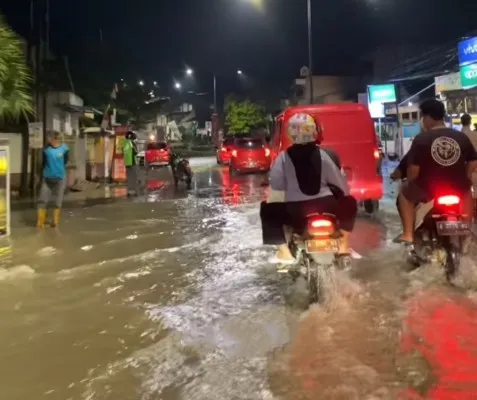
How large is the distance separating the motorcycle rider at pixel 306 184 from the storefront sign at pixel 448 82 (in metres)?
22.8

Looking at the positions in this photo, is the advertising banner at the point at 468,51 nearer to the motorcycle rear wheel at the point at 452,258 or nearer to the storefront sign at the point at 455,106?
the storefront sign at the point at 455,106

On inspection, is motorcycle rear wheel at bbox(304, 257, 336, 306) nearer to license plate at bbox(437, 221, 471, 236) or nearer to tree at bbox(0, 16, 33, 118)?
license plate at bbox(437, 221, 471, 236)

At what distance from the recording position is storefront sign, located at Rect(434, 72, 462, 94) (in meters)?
27.0

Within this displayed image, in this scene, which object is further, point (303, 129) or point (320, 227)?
point (303, 129)

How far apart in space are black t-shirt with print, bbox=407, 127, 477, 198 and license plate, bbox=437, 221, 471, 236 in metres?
0.40

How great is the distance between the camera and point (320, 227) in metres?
5.45

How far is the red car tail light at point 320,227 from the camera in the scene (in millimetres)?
5453

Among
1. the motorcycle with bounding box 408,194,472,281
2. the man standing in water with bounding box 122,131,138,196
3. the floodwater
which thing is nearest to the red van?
the floodwater

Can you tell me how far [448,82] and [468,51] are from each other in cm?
384

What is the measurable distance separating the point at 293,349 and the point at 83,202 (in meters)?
12.8

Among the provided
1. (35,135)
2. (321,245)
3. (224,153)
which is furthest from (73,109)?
(321,245)

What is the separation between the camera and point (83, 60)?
29.0 m

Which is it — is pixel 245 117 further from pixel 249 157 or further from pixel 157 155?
pixel 249 157

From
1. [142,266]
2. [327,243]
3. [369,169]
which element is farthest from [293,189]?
[369,169]
